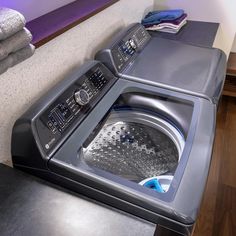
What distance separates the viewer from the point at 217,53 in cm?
151

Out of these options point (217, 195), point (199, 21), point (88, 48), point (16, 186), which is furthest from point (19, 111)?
point (199, 21)

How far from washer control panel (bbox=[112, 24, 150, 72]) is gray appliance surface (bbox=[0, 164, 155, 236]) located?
0.73 metres

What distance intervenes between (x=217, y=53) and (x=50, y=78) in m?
0.99

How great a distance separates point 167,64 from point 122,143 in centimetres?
51

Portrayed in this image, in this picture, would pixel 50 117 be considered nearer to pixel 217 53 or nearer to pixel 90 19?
pixel 90 19

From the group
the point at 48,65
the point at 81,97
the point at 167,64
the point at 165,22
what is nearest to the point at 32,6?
the point at 48,65

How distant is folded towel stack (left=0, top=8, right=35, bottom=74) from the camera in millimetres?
678

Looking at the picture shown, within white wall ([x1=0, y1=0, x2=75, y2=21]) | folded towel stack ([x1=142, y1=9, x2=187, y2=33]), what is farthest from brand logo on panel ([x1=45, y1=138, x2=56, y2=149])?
folded towel stack ([x1=142, y1=9, x2=187, y2=33])

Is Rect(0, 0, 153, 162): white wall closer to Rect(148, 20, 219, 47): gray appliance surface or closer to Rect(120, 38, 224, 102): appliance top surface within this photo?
Rect(120, 38, 224, 102): appliance top surface

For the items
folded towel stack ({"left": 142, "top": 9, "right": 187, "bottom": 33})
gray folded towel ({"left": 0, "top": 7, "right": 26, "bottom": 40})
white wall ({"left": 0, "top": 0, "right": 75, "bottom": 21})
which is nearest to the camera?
gray folded towel ({"left": 0, "top": 7, "right": 26, "bottom": 40})

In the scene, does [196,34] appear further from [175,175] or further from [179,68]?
[175,175]

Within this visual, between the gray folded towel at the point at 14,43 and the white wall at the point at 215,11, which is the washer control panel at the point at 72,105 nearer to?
the gray folded towel at the point at 14,43

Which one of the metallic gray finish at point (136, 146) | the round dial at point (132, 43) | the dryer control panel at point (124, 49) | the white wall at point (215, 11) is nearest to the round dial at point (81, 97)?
the metallic gray finish at point (136, 146)

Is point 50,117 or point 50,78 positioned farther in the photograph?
point 50,78
